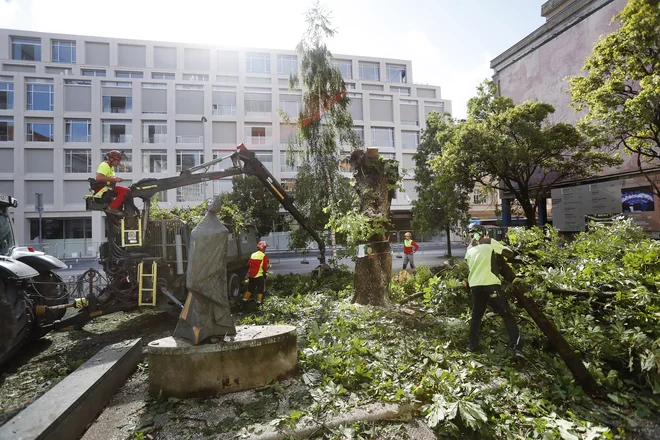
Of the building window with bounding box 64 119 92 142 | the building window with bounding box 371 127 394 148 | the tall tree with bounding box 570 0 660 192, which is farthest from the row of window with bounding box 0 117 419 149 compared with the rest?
the tall tree with bounding box 570 0 660 192

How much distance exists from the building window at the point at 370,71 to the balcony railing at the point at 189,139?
61.4 ft

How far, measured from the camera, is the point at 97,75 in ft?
107

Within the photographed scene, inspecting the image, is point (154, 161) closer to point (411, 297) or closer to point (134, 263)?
point (134, 263)

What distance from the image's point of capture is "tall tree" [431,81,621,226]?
45.3 feet

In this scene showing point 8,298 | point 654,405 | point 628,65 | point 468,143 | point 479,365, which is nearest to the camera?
point 654,405

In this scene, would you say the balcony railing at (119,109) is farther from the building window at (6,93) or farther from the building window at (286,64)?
the building window at (286,64)

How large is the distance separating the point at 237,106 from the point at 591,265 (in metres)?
32.2

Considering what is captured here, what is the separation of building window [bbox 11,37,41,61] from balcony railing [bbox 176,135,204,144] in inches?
579

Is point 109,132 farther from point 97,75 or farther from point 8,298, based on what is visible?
point 8,298

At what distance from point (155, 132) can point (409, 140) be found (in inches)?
942

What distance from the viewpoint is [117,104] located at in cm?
3161

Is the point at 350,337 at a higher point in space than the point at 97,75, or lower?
lower

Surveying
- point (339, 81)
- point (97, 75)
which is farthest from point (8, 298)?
point (97, 75)

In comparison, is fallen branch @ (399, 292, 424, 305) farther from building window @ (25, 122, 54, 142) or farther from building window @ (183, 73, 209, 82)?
building window @ (25, 122, 54, 142)
